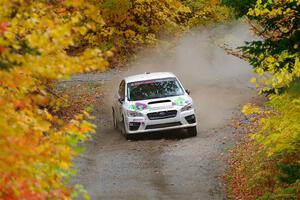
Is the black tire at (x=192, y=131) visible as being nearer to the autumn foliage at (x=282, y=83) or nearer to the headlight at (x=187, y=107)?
the headlight at (x=187, y=107)

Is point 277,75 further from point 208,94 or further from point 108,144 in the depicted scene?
point 208,94

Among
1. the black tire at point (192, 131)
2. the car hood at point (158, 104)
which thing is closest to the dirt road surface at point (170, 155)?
the black tire at point (192, 131)

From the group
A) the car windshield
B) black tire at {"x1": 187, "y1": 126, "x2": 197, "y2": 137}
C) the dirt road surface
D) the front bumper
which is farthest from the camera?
the car windshield

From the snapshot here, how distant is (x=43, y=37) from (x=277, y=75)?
5908 mm

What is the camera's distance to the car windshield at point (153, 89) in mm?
19328

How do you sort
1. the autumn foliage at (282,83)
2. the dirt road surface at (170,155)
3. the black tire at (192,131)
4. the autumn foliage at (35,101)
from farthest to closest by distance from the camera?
1. the black tire at (192,131)
2. the dirt road surface at (170,155)
3. the autumn foliage at (282,83)
4. the autumn foliage at (35,101)

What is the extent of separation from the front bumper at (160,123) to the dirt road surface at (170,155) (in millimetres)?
413

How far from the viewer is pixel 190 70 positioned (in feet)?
119

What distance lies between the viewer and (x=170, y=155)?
1723cm

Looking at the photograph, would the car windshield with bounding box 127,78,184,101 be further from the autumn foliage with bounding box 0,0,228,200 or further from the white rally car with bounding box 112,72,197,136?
the autumn foliage with bounding box 0,0,228,200

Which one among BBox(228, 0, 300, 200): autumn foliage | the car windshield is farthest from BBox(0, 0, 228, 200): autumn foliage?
the car windshield

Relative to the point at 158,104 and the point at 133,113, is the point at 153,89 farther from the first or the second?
the point at 133,113

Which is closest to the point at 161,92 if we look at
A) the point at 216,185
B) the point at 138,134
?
the point at 138,134

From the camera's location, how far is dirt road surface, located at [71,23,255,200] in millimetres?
14117
